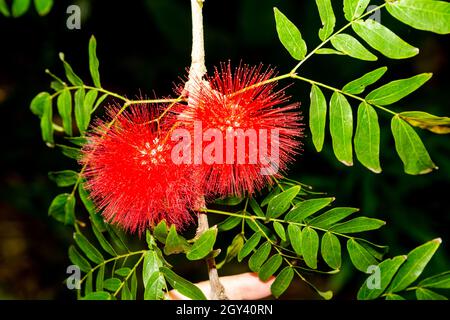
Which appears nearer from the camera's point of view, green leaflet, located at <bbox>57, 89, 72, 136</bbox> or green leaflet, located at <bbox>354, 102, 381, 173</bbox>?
green leaflet, located at <bbox>354, 102, 381, 173</bbox>

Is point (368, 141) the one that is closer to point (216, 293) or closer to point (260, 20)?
point (216, 293)

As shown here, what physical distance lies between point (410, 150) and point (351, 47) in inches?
11.9

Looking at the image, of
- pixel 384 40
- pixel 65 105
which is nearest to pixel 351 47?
pixel 384 40

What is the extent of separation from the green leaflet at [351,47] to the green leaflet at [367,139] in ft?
0.42

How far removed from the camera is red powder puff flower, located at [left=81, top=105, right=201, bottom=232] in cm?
122

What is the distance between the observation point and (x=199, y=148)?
3.74 feet

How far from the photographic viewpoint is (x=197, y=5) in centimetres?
123

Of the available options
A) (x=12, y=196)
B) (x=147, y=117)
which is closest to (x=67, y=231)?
(x=12, y=196)

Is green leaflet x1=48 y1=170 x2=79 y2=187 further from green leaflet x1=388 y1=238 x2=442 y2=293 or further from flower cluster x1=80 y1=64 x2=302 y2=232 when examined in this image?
green leaflet x1=388 y1=238 x2=442 y2=293

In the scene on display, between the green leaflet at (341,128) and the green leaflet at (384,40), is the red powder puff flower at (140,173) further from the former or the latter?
the green leaflet at (384,40)

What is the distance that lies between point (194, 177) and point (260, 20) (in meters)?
1.88

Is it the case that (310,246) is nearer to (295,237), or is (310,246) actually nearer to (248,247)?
(295,237)

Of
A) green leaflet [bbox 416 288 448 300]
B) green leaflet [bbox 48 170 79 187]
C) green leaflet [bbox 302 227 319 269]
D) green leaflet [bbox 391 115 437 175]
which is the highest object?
green leaflet [bbox 391 115 437 175]

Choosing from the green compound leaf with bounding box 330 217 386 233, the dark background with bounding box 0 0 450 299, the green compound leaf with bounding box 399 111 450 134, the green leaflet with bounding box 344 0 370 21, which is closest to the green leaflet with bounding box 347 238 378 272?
the green compound leaf with bounding box 330 217 386 233
